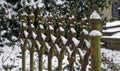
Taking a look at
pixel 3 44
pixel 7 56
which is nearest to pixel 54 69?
pixel 7 56

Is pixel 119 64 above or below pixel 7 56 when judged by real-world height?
below

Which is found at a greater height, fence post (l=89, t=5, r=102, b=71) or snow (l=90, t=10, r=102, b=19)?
snow (l=90, t=10, r=102, b=19)

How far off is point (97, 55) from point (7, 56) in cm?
414

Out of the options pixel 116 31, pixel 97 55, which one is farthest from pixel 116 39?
pixel 97 55

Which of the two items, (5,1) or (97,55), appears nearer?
(97,55)

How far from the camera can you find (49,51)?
A: 14.8ft

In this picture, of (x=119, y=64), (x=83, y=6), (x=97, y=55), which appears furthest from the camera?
(x=119, y=64)

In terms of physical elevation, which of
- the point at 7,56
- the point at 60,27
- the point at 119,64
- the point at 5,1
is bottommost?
the point at 119,64

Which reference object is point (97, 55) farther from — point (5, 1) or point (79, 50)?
point (5, 1)

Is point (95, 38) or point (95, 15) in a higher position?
point (95, 15)

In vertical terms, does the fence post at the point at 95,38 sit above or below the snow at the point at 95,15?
below

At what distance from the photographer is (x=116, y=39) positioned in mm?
13844

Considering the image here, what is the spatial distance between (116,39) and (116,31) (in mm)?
1513

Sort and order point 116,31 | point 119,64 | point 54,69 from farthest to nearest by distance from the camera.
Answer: point 116,31 → point 119,64 → point 54,69
